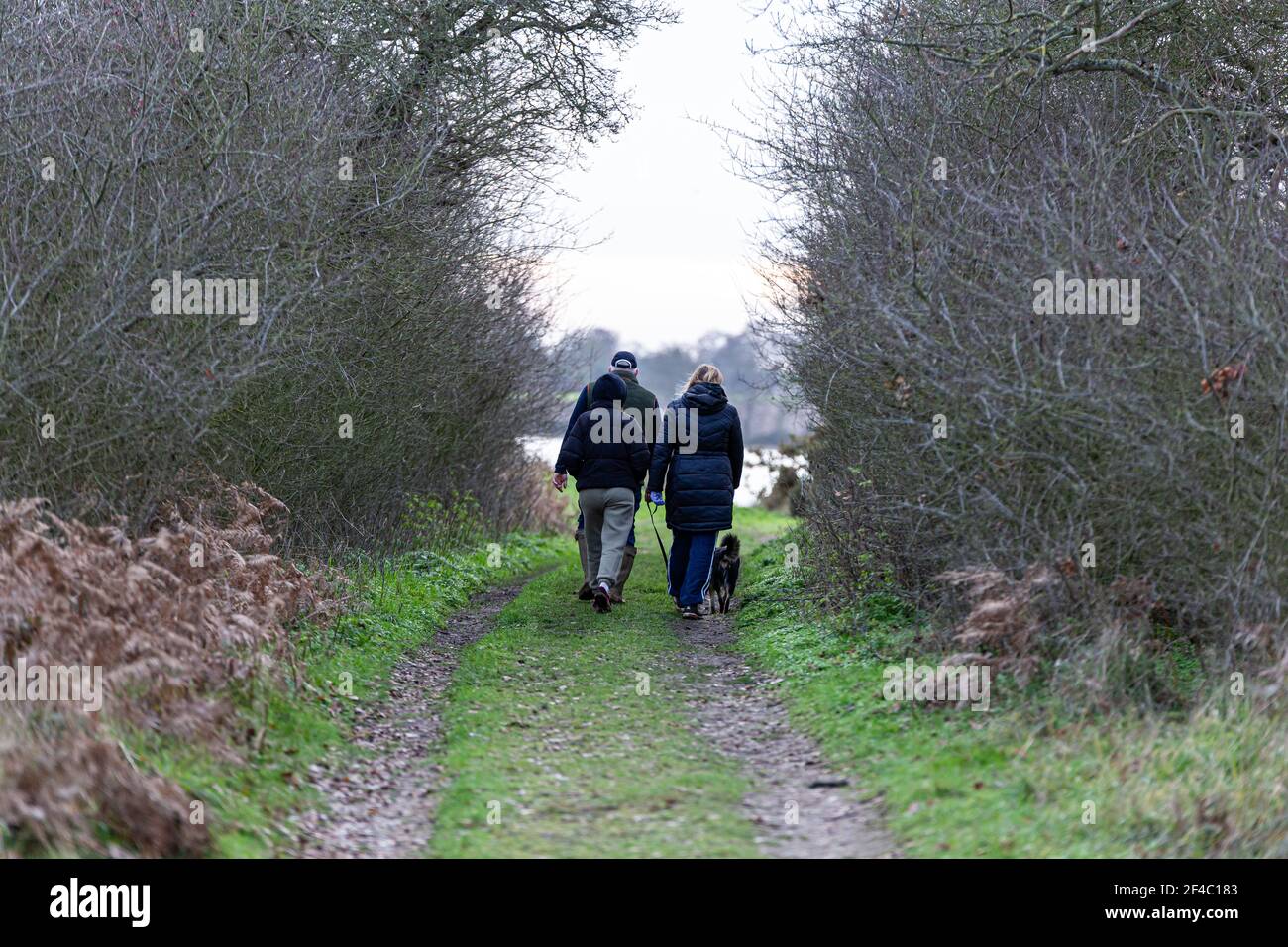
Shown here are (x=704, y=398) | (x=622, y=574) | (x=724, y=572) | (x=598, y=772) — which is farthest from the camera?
(x=622, y=574)

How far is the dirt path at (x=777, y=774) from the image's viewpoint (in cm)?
591

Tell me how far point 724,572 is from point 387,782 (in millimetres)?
5850

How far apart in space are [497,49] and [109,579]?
10004 mm

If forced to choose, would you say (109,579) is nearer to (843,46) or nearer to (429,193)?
(429,193)

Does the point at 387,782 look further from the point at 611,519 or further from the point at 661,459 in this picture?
the point at 661,459

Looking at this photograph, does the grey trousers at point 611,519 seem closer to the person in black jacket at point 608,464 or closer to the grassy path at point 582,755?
the person in black jacket at point 608,464

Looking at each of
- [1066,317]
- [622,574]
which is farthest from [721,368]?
[1066,317]

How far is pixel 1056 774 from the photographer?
6113mm

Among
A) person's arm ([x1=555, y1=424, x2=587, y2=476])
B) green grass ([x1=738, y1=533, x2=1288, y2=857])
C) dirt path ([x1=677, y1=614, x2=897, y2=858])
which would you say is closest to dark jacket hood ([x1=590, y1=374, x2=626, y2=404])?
person's arm ([x1=555, y1=424, x2=587, y2=476])

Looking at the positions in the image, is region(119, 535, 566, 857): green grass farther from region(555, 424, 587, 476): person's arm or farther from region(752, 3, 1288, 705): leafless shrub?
region(752, 3, 1288, 705): leafless shrub
